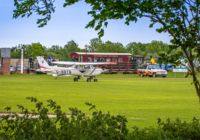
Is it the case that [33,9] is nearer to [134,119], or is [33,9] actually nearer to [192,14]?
[192,14]

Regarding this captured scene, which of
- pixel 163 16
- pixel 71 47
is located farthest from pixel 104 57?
pixel 163 16

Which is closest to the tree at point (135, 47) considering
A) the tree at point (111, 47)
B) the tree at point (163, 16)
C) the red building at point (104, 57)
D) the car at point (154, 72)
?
the tree at point (111, 47)

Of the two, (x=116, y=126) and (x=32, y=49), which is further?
(x=32, y=49)

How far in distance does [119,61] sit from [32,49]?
35460mm

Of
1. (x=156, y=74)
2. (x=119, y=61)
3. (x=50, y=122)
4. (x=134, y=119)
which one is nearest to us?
(x=50, y=122)

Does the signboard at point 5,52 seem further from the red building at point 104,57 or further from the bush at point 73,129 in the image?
the bush at point 73,129

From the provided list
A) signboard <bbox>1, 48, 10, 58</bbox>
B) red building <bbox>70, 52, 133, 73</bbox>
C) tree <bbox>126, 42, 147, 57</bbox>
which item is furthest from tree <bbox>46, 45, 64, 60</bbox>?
signboard <bbox>1, 48, 10, 58</bbox>

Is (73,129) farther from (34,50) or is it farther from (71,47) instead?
(71,47)

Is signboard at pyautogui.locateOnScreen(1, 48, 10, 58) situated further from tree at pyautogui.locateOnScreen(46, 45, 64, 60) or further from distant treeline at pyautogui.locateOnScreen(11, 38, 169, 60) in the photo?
tree at pyautogui.locateOnScreen(46, 45, 64, 60)

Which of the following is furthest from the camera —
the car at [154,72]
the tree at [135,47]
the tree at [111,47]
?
the tree at [135,47]

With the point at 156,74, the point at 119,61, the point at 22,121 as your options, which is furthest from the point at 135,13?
the point at 119,61

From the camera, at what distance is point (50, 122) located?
30.9ft

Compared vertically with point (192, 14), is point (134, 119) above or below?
below

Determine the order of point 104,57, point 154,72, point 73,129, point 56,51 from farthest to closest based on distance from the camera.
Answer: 1. point 56,51
2. point 104,57
3. point 154,72
4. point 73,129
